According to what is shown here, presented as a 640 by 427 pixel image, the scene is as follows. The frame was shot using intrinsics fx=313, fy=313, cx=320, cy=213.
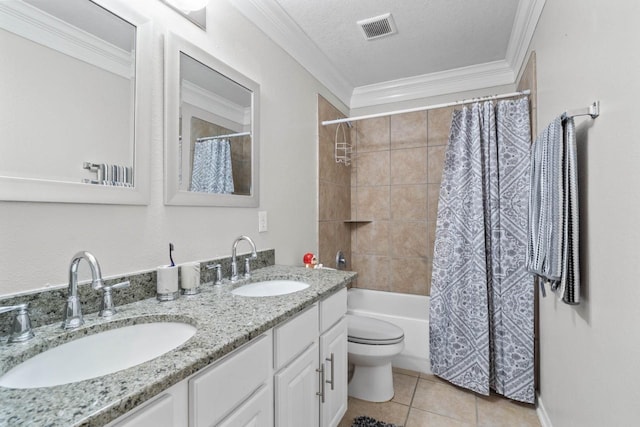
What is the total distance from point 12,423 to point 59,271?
0.57 meters

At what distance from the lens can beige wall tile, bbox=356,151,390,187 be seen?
3.01 metres

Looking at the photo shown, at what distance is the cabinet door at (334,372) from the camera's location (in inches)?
55.2

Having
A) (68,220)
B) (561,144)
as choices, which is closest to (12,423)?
(68,220)

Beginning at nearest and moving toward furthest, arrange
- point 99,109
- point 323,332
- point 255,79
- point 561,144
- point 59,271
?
point 59,271, point 99,109, point 561,144, point 323,332, point 255,79

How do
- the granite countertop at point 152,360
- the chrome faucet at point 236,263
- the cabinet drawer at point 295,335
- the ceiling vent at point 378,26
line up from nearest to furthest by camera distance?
the granite countertop at point 152,360
the cabinet drawer at point 295,335
the chrome faucet at point 236,263
the ceiling vent at point 378,26

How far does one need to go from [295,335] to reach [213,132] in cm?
100

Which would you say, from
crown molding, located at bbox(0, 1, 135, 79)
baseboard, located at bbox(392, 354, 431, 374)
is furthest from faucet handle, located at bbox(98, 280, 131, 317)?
baseboard, located at bbox(392, 354, 431, 374)

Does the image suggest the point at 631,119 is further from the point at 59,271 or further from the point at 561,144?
the point at 59,271

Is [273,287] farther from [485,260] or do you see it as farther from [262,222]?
[485,260]

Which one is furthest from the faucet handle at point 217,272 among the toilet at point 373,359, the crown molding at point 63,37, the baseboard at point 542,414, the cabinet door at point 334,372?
the baseboard at point 542,414

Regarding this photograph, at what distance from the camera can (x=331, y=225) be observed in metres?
2.68

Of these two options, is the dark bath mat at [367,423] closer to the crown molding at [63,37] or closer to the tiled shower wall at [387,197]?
the tiled shower wall at [387,197]

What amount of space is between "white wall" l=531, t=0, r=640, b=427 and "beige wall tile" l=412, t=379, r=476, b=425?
567mm

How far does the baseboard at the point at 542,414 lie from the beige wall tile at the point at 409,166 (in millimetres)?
1756
